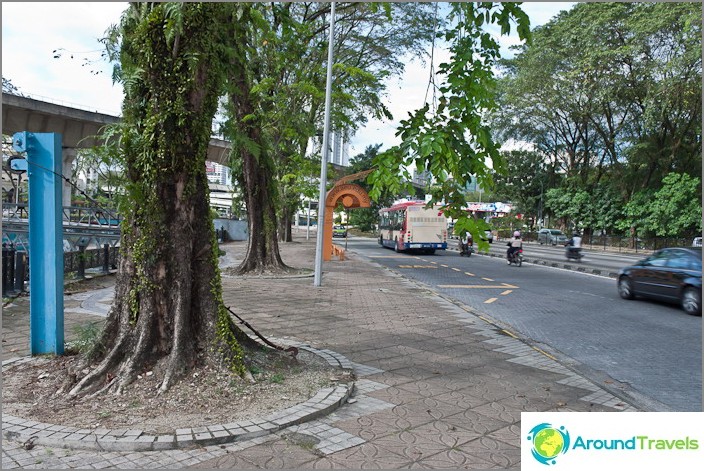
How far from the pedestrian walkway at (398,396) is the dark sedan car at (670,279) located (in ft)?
14.3

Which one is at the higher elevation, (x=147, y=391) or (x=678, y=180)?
(x=678, y=180)

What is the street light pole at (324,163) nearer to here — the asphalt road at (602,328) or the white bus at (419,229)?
the asphalt road at (602,328)

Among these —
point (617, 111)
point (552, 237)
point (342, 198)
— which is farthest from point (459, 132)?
point (552, 237)

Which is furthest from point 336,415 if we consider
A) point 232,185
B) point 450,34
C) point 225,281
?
point 232,185

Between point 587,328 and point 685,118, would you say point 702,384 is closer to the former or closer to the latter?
point 587,328

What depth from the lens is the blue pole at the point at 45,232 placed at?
17.6ft

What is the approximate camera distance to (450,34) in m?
4.43

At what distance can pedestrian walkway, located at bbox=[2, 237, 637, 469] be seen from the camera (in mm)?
3709

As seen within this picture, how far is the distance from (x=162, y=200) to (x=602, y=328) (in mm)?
7670

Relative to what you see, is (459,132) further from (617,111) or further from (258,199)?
(617,111)

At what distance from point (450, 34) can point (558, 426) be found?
118 inches

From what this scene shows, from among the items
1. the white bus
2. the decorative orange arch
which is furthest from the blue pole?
the white bus

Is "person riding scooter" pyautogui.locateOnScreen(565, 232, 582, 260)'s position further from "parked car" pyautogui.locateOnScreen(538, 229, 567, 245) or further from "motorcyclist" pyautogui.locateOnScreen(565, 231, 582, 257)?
"parked car" pyautogui.locateOnScreen(538, 229, 567, 245)

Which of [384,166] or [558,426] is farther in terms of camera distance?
[384,166]
